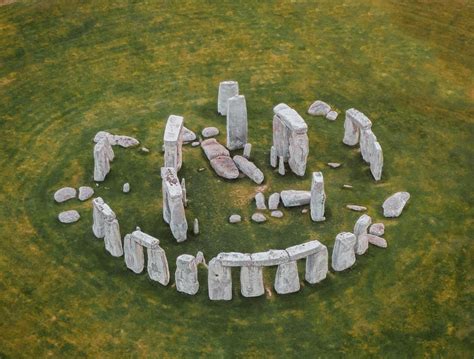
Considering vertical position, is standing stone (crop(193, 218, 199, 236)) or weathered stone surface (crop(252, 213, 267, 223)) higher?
standing stone (crop(193, 218, 199, 236))

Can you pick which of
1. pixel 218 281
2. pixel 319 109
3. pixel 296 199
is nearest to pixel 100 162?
pixel 296 199

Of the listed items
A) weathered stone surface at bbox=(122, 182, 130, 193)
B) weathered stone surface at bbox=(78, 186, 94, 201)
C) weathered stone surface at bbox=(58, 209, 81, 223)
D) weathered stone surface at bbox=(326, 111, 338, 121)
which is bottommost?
weathered stone surface at bbox=(326, 111, 338, 121)

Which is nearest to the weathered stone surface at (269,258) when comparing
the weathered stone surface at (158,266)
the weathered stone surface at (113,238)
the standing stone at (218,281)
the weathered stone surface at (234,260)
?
the weathered stone surface at (234,260)

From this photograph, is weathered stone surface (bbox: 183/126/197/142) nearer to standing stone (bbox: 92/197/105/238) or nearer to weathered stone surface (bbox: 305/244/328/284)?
standing stone (bbox: 92/197/105/238)

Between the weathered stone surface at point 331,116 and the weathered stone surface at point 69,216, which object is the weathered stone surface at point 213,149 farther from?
the weathered stone surface at point 69,216

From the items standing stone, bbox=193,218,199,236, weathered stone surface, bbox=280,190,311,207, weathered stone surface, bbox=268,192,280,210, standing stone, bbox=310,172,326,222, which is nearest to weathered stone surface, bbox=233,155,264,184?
weathered stone surface, bbox=268,192,280,210

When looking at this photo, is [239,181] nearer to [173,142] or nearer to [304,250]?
[173,142]

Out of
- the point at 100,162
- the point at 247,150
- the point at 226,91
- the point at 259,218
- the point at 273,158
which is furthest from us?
the point at 226,91
